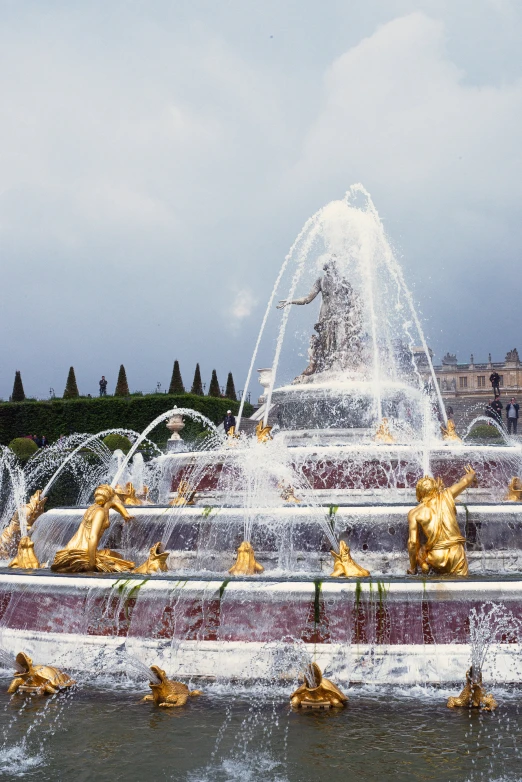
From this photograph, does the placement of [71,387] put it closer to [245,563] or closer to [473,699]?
[245,563]

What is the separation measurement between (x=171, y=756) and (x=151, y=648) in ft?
7.48

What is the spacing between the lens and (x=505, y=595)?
7293 millimetres

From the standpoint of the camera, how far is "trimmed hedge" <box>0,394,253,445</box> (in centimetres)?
4084

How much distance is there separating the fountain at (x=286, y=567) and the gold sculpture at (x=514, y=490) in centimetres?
5

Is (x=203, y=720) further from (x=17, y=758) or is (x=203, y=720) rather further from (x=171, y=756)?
(x=17, y=758)

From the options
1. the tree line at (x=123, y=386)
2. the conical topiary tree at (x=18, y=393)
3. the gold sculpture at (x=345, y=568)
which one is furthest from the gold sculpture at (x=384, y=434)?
the conical topiary tree at (x=18, y=393)

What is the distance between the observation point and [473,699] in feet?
21.0

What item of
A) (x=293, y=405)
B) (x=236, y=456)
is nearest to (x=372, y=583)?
(x=236, y=456)

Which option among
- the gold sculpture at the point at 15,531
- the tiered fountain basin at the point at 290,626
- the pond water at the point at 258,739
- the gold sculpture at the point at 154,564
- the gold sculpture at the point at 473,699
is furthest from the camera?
the gold sculpture at the point at 15,531

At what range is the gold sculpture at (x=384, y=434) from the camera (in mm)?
14414

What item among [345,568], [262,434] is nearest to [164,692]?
[345,568]

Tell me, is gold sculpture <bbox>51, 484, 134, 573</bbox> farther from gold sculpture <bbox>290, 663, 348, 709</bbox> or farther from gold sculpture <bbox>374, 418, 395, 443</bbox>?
gold sculpture <bbox>374, 418, 395, 443</bbox>

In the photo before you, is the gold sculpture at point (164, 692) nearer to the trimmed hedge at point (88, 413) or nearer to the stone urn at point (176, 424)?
the stone urn at point (176, 424)

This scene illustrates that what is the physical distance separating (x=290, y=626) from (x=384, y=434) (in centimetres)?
745
